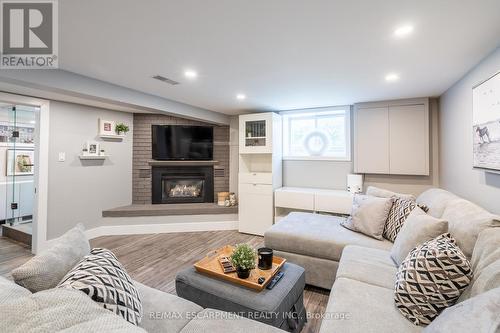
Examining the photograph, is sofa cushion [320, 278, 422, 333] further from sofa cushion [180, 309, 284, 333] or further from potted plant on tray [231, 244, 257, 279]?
potted plant on tray [231, 244, 257, 279]

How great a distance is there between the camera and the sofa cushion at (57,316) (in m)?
0.65

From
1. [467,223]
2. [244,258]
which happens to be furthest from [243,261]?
[467,223]

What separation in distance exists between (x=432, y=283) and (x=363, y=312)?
0.38 m

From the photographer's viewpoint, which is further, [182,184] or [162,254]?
[182,184]

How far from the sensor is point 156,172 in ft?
15.1

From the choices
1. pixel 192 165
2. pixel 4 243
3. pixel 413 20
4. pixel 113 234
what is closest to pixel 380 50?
pixel 413 20

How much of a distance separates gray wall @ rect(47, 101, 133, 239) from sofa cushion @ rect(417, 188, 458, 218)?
4.68m

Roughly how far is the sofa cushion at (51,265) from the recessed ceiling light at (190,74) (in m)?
1.80

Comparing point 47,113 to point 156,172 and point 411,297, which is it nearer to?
point 156,172

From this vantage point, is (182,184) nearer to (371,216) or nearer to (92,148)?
(92,148)

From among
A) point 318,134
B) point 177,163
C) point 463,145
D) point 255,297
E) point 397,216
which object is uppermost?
point 318,134

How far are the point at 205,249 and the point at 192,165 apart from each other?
6.10 feet

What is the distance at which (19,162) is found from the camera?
14.5 feet

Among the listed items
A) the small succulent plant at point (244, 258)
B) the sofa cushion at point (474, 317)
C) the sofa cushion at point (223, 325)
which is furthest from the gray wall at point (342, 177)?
the sofa cushion at point (223, 325)
